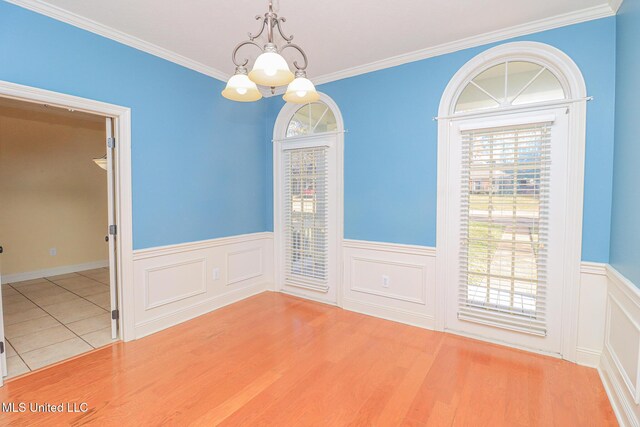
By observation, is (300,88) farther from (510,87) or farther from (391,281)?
(391,281)

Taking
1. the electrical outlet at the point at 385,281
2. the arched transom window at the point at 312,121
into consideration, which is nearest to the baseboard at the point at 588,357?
the electrical outlet at the point at 385,281

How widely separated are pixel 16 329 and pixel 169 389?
2.19m

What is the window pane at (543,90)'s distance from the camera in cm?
260

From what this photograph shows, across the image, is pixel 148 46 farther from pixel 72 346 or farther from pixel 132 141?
pixel 72 346

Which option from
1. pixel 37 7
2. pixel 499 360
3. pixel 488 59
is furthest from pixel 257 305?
pixel 488 59

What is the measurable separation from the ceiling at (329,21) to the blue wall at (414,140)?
0.16 m

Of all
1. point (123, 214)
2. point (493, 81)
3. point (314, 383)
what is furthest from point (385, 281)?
point (123, 214)

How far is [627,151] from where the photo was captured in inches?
80.8

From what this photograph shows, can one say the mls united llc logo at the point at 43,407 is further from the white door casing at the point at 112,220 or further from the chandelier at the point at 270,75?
the chandelier at the point at 270,75

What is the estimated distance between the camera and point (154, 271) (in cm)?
309

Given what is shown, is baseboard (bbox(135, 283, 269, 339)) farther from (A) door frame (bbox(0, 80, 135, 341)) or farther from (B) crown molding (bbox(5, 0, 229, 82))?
(B) crown molding (bbox(5, 0, 229, 82))

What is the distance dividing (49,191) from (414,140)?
19.6 feet

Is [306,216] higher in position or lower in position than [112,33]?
lower

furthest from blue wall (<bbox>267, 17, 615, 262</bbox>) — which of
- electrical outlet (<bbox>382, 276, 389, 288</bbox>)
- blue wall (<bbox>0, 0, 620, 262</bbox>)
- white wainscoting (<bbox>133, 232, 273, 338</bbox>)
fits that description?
white wainscoting (<bbox>133, 232, 273, 338</bbox>)
